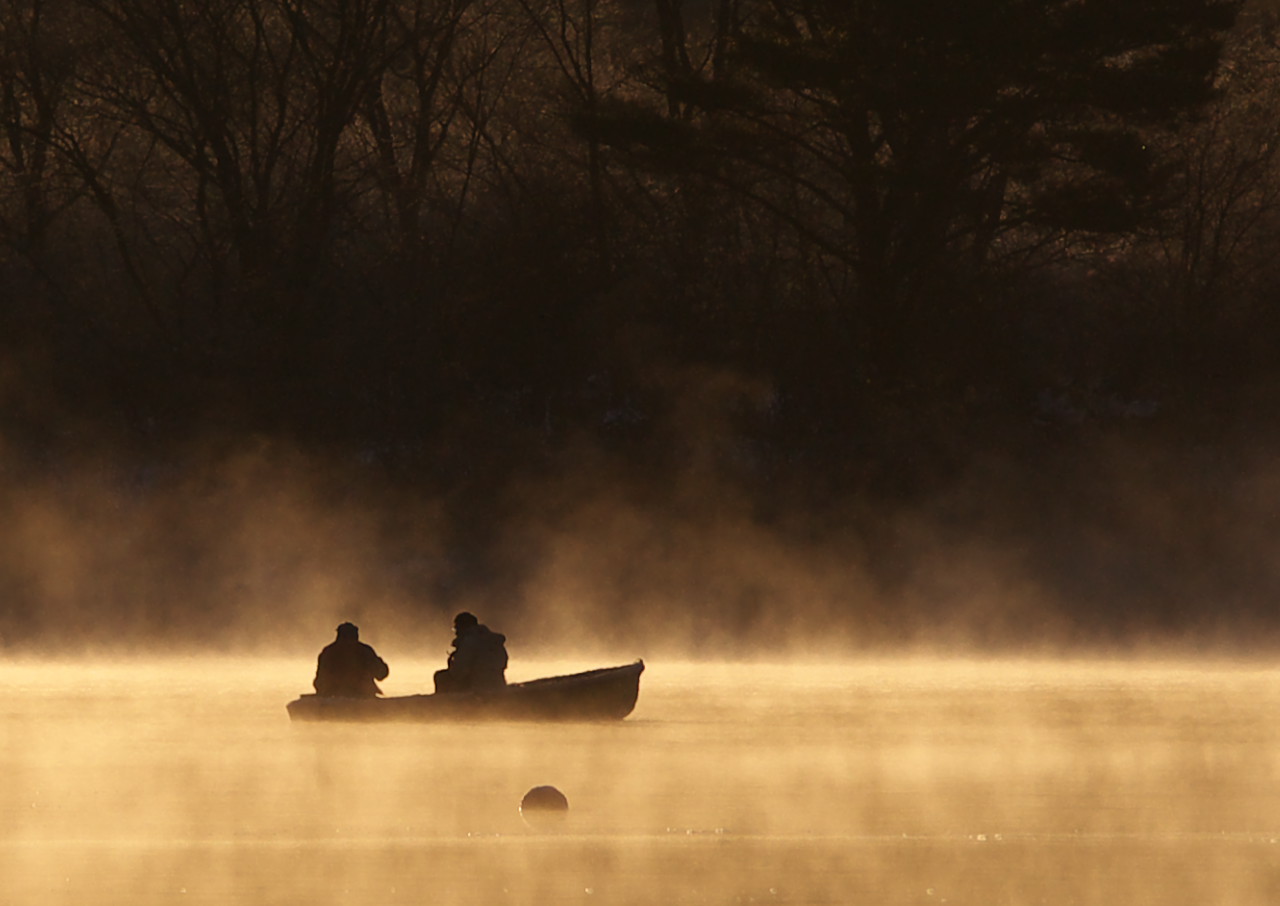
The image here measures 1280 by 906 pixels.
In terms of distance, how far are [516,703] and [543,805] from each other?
23.8 ft

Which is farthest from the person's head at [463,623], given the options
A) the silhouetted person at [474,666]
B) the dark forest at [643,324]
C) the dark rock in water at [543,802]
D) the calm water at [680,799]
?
the dark forest at [643,324]

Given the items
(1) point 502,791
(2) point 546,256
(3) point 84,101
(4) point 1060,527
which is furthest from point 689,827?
(3) point 84,101

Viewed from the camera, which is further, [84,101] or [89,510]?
[84,101]

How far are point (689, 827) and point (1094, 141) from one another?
890 inches

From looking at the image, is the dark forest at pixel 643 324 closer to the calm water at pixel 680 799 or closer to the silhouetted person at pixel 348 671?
the calm water at pixel 680 799

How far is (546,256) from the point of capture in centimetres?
4234

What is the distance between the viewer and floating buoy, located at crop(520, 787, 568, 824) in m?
17.7

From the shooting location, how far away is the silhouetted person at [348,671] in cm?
2583

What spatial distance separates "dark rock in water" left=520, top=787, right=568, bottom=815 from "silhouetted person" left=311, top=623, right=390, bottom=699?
26.3 ft

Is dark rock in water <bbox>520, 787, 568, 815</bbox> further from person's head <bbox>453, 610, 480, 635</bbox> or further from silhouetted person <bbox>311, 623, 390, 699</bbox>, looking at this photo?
silhouetted person <bbox>311, 623, 390, 699</bbox>

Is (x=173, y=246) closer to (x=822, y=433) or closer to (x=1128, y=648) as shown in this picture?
(x=822, y=433)

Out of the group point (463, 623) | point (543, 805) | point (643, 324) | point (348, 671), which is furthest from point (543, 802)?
point (643, 324)

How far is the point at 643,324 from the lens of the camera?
4238cm

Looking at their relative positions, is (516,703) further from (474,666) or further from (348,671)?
(348,671)
